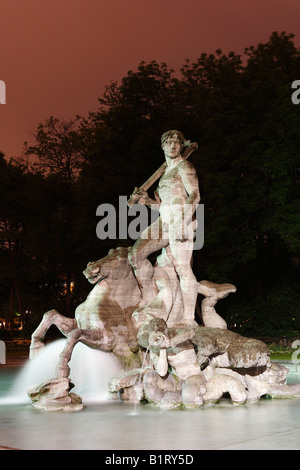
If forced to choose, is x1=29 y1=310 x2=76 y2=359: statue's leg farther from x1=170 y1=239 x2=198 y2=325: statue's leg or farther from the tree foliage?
the tree foliage

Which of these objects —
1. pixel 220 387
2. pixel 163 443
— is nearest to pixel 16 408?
pixel 220 387

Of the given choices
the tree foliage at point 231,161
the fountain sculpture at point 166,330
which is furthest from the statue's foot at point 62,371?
the tree foliage at point 231,161

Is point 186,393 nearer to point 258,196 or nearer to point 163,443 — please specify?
point 163,443

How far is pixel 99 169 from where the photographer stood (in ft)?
115

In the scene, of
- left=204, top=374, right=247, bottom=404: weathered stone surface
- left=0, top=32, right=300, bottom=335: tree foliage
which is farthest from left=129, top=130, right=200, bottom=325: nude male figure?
left=0, top=32, right=300, bottom=335: tree foliage

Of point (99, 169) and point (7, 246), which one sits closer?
point (99, 169)

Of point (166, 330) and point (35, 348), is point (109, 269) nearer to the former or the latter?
point (35, 348)

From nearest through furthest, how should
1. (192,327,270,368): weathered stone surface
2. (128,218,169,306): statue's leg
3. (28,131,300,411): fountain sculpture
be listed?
(28,131,300,411): fountain sculpture → (192,327,270,368): weathered stone surface → (128,218,169,306): statue's leg

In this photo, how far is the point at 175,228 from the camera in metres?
12.9

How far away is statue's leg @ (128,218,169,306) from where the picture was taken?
13.2m

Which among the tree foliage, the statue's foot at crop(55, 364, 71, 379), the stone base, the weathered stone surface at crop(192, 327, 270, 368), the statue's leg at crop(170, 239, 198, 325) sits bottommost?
the stone base

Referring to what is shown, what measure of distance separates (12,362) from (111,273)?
477 inches

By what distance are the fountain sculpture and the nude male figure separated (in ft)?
0.06

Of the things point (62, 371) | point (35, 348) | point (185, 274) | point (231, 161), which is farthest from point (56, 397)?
point (231, 161)
